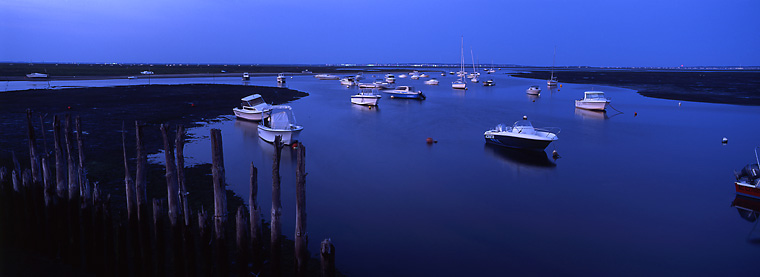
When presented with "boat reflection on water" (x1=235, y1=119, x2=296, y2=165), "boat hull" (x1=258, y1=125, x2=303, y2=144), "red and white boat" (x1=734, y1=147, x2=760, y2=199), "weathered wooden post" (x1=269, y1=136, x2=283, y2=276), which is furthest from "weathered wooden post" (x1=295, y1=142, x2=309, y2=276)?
"red and white boat" (x1=734, y1=147, x2=760, y2=199)

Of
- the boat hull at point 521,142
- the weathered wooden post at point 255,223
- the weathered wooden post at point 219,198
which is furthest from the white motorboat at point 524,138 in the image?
the weathered wooden post at point 219,198

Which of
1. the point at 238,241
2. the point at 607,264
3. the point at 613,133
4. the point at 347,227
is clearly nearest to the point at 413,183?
the point at 347,227

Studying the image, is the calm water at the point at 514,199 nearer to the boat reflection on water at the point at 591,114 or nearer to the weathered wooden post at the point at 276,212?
the weathered wooden post at the point at 276,212

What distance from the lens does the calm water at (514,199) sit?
48.0ft

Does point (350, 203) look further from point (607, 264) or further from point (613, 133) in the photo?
point (613, 133)

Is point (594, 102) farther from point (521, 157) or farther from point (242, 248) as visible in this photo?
point (242, 248)

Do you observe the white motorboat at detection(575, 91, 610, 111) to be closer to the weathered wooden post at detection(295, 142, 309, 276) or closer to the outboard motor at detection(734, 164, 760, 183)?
the outboard motor at detection(734, 164, 760, 183)

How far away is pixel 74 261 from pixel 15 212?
4244 millimetres

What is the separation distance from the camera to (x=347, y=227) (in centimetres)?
1692

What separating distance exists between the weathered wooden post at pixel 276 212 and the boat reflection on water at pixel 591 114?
50030 mm

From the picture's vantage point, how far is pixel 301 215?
1016cm

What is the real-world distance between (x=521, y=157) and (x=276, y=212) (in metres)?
23.0

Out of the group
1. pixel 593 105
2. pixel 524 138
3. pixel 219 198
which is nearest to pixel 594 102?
pixel 593 105

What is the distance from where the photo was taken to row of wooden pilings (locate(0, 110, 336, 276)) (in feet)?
34.7
